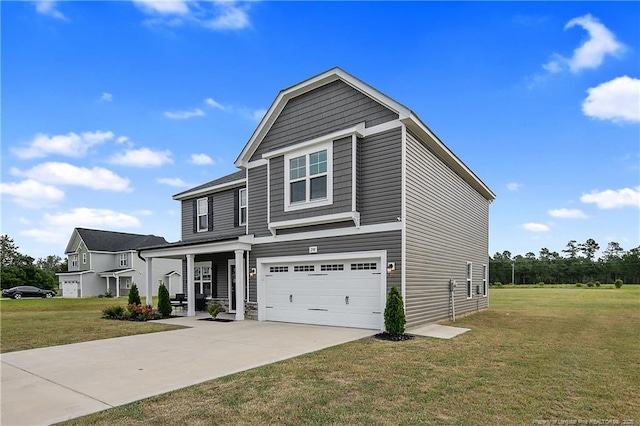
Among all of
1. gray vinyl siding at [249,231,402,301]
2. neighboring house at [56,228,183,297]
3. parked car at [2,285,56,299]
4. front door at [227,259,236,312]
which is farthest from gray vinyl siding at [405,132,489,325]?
parked car at [2,285,56,299]

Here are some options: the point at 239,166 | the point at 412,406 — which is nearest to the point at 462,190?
the point at 239,166

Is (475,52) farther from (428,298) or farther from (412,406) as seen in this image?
(412,406)

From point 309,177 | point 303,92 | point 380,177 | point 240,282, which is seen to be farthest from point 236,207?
point 380,177

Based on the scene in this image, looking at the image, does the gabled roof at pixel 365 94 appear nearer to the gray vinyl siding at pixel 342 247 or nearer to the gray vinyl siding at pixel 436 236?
the gray vinyl siding at pixel 436 236

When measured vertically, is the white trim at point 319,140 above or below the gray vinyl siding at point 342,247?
above

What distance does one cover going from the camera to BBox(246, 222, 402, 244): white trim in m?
11.0

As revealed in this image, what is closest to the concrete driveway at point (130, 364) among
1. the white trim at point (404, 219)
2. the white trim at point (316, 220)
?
the white trim at point (404, 219)

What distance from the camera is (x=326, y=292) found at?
12.3 metres

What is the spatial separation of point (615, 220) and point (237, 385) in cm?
3850

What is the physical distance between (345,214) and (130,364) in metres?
6.71

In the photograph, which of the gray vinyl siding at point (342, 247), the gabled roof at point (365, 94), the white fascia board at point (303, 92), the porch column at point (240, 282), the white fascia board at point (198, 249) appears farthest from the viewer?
the white fascia board at point (198, 249)

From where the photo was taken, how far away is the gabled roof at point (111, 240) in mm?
40594

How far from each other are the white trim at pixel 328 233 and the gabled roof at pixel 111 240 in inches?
1205

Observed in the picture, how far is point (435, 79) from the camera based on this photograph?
16.8 m
